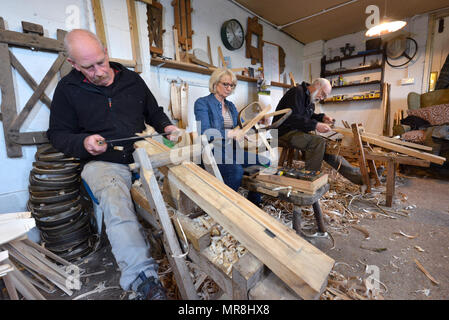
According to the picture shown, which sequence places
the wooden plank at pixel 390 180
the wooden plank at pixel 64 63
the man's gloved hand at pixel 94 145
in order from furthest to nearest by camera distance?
the wooden plank at pixel 390 180 < the wooden plank at pixel 64 63 < the man's gloved hand at pixel 94 145

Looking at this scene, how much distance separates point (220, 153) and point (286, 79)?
502 centimetres

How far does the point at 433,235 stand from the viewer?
205 cm

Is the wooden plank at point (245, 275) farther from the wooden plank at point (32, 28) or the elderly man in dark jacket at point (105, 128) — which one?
the wooden plank at point (32, 28)

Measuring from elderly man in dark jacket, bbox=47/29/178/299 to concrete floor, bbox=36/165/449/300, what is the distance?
0.44 m

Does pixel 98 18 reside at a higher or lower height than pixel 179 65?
higher

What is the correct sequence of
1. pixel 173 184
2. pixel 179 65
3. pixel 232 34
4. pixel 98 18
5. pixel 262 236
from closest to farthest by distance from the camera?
pixel 262 236
pixel 173 184
pixel 98 18
pixel 179 65
pixel 232 34

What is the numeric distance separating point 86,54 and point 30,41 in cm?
78

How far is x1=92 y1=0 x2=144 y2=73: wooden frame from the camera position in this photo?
88.2 inches

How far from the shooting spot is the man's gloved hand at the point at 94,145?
5.00 ft

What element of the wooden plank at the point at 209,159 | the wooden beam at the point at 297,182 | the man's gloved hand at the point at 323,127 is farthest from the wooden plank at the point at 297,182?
the man's gloved hand at the point at 323,127

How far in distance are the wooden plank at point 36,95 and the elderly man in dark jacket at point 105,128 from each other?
1.29 feet

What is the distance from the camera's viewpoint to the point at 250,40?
189 inches

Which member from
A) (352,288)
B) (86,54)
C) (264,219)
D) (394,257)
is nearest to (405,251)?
(394,257)

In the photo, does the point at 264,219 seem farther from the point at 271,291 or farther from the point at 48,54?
the point at 48,54
